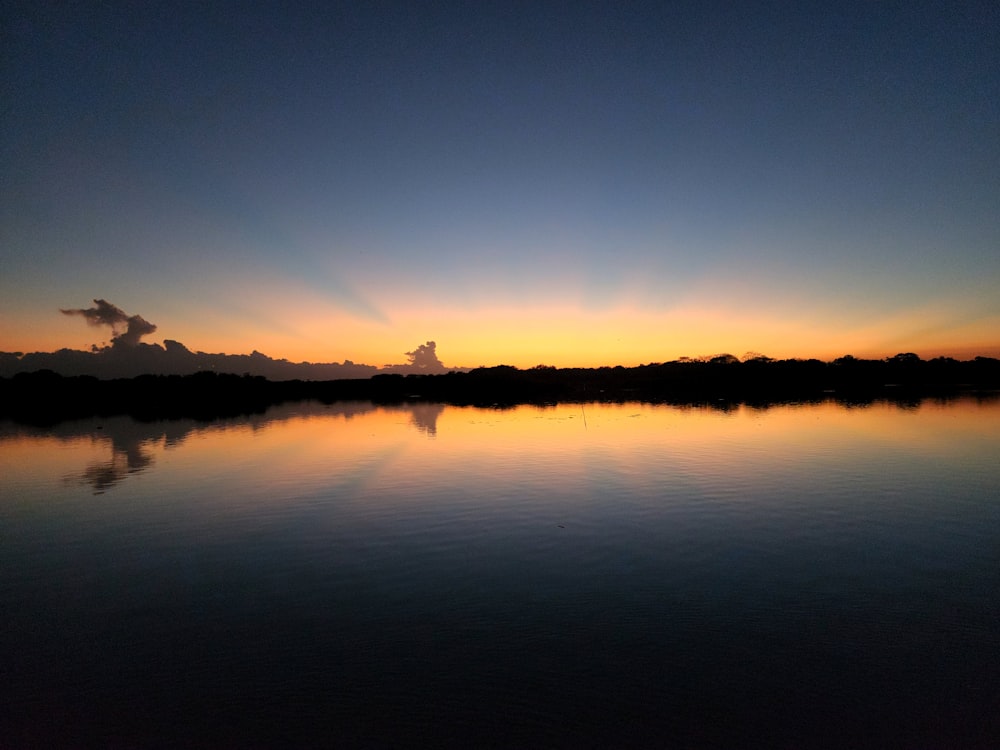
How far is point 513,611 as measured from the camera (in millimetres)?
10797

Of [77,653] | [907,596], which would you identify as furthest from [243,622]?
[907,596]

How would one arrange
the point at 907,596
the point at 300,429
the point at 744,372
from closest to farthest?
the point at 907,596, the point at 300,429, the point at 744,372

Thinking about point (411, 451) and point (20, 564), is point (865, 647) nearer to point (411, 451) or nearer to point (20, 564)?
point (20, 564)

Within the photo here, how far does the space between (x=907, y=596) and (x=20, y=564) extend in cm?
2427

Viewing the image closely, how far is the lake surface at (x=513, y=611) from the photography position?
7.43 m

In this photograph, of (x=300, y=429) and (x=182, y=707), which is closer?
(x=182, y=707)

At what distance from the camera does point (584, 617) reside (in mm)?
10391

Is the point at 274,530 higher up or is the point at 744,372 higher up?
the point at 744,372

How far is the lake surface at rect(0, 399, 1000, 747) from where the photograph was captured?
7434 millimetres

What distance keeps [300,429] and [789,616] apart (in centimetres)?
5388

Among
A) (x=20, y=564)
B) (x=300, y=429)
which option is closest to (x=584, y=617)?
(x=20, y=564)

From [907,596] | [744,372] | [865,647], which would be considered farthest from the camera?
[744,372]

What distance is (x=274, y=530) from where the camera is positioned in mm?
18016

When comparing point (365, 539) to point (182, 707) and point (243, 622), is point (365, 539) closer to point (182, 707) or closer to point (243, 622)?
point (243, 622)
